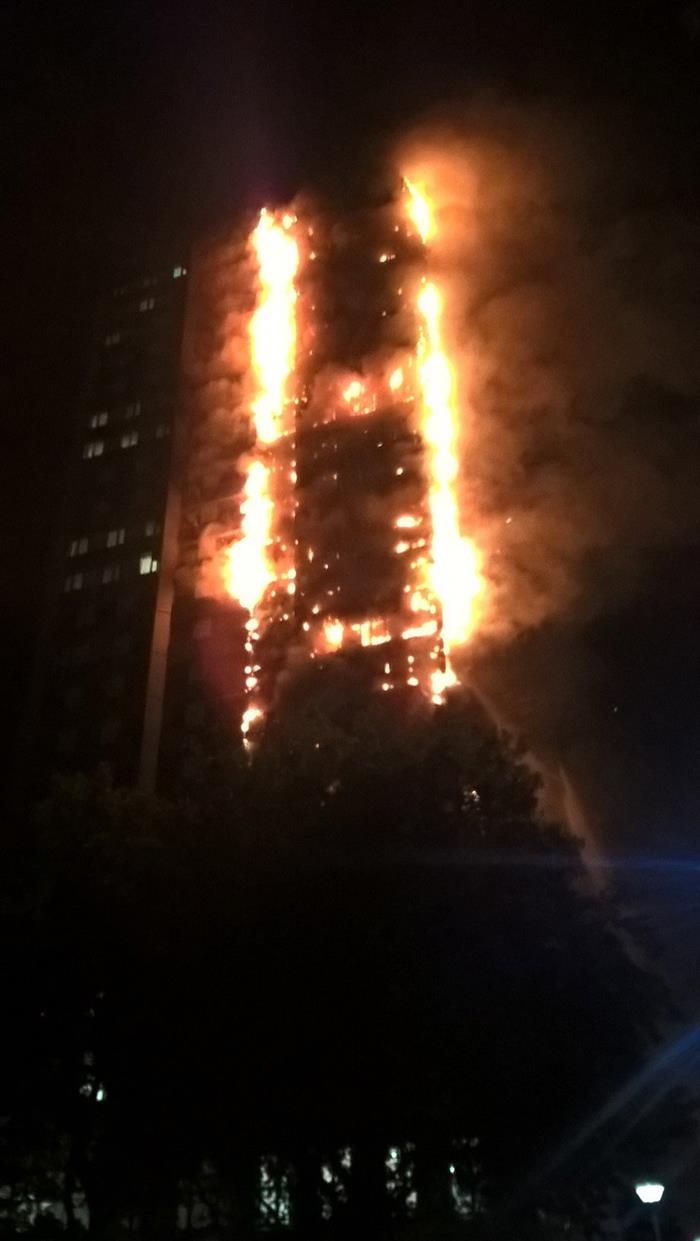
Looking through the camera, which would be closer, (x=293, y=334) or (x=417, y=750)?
(x=417, y=750)

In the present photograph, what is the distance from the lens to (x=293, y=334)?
139 ft

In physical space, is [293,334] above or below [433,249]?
above

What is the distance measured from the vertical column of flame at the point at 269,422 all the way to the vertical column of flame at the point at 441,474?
7.07 meters

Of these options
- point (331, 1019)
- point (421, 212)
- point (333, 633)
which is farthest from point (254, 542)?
point (331, 1019)

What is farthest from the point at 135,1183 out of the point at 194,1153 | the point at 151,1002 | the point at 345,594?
the point at 345,594

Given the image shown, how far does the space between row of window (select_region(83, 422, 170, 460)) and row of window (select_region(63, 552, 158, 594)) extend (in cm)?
832

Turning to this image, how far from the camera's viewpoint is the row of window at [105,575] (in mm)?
56094

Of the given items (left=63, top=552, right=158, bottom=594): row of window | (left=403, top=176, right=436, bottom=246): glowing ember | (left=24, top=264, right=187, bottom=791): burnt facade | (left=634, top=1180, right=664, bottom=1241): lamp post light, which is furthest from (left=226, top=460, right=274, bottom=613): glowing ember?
(left=634, top=1180, right=664, bottom=1241): lamp post light

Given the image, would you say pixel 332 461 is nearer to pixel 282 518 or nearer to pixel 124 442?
pixel 282 518

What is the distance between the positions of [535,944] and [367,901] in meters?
2.38

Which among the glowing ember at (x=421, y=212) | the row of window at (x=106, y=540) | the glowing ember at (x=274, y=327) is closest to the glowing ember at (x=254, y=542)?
the glowing ember at (x=274, y=327)

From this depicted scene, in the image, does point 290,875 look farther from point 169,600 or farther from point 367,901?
point 169,600

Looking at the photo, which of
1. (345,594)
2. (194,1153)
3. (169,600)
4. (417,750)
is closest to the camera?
(194,1153)

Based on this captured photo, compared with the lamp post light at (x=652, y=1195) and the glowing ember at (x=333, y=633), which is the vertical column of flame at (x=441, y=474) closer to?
the glowing ember at (x=333, y=633)
